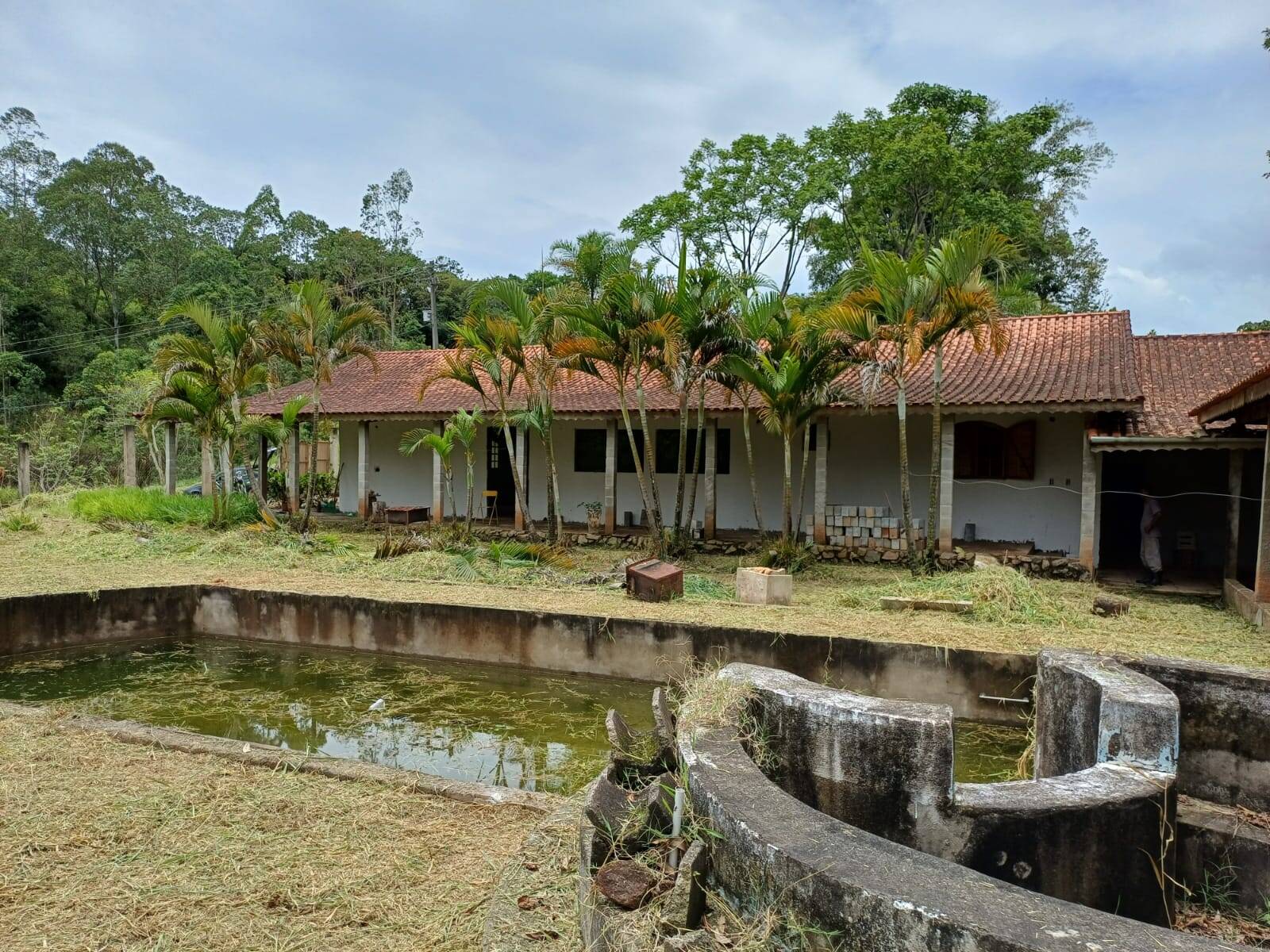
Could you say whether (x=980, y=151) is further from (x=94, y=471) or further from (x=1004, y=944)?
(x=94, y=471)

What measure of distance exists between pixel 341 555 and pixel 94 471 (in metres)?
17.2

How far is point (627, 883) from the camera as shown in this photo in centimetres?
263

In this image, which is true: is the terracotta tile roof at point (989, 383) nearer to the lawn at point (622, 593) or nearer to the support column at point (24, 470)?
the lawn at point (622, 593)

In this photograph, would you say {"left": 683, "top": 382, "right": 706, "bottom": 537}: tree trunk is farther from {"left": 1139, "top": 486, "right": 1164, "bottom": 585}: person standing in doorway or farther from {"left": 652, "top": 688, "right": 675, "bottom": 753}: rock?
{"left": 652, "top": 688, "right": 675, "bottom": 753}: rock

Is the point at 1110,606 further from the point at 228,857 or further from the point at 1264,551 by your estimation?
the point at 228,857

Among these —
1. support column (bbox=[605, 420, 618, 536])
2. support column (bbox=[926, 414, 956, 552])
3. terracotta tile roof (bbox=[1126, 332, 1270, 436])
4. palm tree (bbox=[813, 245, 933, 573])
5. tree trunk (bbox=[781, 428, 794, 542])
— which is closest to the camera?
palm tree (bbox=[813, 245, 933, 573])

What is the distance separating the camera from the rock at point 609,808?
290 centimetres

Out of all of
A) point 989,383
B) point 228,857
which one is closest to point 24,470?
point 228,857

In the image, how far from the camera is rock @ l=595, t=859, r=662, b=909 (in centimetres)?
259

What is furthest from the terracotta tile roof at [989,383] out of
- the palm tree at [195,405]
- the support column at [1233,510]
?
the palm tree at [195,405]

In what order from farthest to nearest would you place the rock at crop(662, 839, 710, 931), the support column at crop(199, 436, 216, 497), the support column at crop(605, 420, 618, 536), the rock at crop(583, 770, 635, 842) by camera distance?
1. the support column at crop(199, 436, 216, 497)
2. the support column at crop(605, 420, 618, 536)
3. the rock at crop(583, 770, 635, 842)
4. the rock at crop(662, 839, 710, 931)

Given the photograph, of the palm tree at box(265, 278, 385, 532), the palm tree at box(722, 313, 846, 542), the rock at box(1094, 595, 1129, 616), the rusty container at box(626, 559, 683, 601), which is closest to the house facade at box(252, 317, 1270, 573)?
the palm tree at box(722, 313, 846, 542)

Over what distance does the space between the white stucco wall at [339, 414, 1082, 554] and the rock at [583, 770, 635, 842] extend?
11665mm

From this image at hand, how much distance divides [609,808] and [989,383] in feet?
39.2
